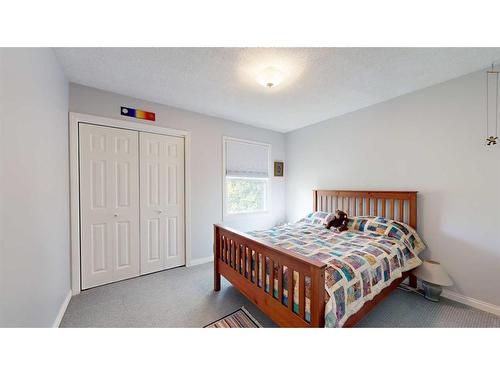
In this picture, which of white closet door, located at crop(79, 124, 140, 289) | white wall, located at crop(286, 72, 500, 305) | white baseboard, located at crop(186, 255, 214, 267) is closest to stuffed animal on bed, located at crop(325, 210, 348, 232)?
white wall, located at crop(286, 72, 500, 305)

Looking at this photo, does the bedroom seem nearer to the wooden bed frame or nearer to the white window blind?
the wooden bed frame

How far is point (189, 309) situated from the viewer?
73.2 inches

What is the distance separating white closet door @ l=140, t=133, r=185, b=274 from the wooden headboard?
2.36 metres

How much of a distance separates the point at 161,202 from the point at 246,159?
165cm

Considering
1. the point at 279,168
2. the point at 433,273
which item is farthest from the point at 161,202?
the point at 433,273

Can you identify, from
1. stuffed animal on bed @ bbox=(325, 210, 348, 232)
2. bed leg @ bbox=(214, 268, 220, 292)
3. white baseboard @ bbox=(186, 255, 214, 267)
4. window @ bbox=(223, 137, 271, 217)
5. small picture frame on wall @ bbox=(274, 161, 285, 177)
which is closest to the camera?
bed leg @ bbox=(214, 268, 220, 292)

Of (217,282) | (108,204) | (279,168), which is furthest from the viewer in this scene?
(279,168)

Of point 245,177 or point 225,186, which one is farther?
point 245,177

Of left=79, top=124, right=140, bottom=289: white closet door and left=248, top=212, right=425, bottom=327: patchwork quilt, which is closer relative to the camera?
left=248, top=212, right=425, bottom=327: patchwork quilt

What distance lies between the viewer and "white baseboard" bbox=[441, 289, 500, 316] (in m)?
1.78

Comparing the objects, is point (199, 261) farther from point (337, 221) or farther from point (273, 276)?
point (337, 221)

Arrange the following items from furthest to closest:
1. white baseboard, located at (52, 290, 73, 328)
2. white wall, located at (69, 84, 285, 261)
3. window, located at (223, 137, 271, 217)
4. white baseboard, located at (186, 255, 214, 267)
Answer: window, located at (223, 137, 271, 217) → white baseboard, located at (186, 255, 214, 267) → white wall, located at (69, 84, 285, 261) → white baseboard, located at (52, 290, 73, 328)
